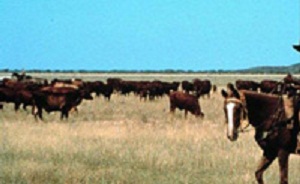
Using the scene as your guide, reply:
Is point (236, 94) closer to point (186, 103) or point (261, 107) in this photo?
point (261, 107)

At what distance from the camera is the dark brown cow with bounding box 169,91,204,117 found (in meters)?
25.1

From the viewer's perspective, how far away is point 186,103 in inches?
1011

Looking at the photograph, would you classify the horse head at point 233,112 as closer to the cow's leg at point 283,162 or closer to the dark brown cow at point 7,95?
the cow's leg at point 283,162

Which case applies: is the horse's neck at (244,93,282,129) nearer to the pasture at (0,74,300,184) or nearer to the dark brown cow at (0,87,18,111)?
the pasture at (0,74,300,184)

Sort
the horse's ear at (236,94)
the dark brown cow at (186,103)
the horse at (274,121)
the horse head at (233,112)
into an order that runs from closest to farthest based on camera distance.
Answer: the horse head at (233,112) → the horse's ear at (236,94) → the horse at (274,121) → the dark brown cow at (186,103)

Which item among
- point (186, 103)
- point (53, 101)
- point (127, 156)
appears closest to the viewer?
point (127, 156)

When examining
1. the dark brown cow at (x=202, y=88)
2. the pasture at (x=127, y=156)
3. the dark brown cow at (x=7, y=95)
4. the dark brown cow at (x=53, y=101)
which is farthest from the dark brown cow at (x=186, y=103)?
the dark brown cow at (x=202, y=88)

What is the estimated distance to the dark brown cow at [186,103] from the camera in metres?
25.1

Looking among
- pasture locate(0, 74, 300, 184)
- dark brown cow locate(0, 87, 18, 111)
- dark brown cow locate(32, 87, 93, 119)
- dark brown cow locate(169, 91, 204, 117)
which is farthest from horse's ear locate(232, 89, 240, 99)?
dark brown cow locate(0, 87, 18, 111)

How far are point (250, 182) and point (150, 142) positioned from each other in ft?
16.2

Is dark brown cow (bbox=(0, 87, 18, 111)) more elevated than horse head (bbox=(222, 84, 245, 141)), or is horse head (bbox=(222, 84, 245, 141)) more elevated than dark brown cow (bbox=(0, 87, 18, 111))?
horse head (bbox=(222, 84, 245, 141))

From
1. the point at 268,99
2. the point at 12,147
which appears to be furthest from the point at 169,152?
the point at 268,99

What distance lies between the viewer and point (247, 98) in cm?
875

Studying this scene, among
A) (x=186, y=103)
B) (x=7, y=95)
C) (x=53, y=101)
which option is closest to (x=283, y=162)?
(x=53, y=101)
